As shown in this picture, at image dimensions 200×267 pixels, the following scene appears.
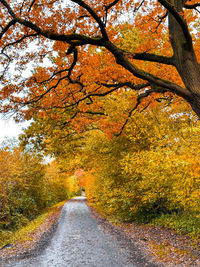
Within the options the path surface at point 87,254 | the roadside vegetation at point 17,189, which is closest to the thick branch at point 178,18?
the path surface at point 87,254

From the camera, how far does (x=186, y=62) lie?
18.6 ft

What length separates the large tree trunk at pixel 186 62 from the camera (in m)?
5.34

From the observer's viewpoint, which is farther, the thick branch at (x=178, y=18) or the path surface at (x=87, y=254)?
the path surface at (x=87, y=254)

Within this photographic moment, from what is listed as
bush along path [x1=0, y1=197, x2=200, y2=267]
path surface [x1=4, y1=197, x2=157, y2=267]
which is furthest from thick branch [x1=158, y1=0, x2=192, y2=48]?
path surface [x1=4, y1=197, x2=157, y2=267]

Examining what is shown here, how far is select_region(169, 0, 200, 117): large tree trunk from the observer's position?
5.34 meters

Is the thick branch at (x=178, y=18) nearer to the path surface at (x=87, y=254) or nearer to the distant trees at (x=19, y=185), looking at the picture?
the path surface at (x=87, y=254)

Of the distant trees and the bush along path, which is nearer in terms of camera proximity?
the bush along path

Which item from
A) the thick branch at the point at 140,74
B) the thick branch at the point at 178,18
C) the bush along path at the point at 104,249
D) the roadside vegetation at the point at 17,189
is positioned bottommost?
the bush along path at the point at 104,249

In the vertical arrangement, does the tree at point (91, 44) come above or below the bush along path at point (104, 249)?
above

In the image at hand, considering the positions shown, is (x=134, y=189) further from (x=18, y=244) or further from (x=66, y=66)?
(x=66, y=66)

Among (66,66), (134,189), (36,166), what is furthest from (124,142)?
(36,166)

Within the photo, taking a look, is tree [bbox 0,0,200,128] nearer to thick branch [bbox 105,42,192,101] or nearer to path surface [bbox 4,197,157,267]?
thick branch [bbox 105,42,192,101]

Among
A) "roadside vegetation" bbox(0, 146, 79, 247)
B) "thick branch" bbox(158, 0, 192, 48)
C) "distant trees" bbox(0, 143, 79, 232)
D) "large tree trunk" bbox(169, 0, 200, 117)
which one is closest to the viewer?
"thick branch" bbox(158, 0, 192, 48)

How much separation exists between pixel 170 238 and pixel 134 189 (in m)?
2.63
